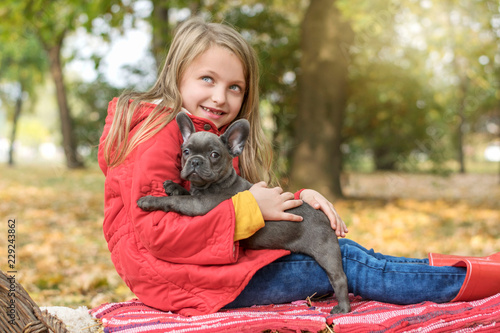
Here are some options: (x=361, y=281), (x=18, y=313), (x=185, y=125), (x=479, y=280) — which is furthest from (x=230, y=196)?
(x=479, y=280)

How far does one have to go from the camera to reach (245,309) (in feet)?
8.89

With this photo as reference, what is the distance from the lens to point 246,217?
248 cm

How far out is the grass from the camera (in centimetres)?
492

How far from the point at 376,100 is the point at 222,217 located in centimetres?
1016

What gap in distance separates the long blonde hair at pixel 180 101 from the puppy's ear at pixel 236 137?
1.25ft

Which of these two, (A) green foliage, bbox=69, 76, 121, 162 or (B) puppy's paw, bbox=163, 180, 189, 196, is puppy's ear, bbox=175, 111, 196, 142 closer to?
(B) puppy's paw, bbox=163, 180, 189, 196

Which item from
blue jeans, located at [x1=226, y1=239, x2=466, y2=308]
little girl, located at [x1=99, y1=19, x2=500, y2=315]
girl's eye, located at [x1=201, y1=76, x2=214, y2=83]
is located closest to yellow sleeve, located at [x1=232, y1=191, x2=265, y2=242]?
little girl, located at [x1=99, y1=19, x2=500, y2=315]

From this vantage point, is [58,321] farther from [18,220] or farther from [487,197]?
[487,197]

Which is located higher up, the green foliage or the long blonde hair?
the green foliage

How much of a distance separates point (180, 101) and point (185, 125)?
0.39 m

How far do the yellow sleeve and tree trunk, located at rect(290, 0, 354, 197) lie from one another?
729cm

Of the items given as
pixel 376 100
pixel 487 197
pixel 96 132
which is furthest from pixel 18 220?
pixel 487 197

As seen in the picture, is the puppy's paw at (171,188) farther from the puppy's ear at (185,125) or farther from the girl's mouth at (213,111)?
the girl's mouth at (213,111)

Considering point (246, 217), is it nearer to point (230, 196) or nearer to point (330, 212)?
point (230, 196)
